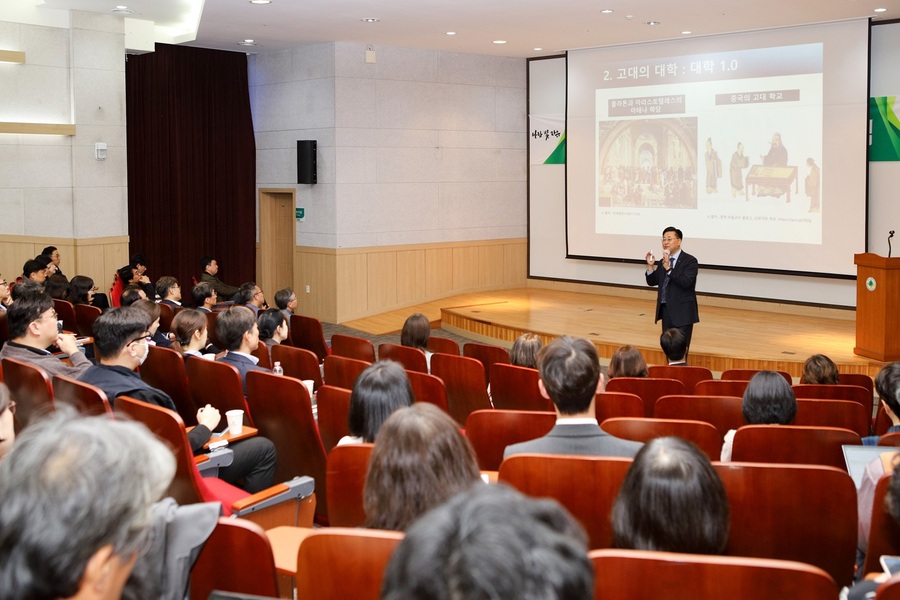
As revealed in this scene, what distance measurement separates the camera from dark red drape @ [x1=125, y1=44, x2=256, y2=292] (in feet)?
40.6

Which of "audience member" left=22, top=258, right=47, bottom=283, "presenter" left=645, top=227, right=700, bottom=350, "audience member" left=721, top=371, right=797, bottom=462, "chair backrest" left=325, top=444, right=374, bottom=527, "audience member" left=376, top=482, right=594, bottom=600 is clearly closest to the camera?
"audience member" left=376, top=482, right=594, bottom=600

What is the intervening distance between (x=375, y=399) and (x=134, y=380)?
1.45 meters

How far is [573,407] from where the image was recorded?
3004 mm

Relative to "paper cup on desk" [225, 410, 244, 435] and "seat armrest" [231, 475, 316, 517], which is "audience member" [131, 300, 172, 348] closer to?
"paper cup on desk" [225, 410, 244, 435]

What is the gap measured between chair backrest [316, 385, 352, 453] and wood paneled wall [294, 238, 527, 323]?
8.27 metres

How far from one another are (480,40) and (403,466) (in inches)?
432

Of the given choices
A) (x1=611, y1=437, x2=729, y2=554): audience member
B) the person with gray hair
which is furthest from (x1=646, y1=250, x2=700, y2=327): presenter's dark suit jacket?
the person with gray hair

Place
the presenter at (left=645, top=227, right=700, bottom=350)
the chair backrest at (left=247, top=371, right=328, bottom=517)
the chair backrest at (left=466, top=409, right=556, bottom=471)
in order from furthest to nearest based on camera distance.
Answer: the presenter at (left=645, top=227, right=700, bottom=350) → the chair backrest at (left=247, top=371, right=328, bottom=517) → the chair backrest at (left=466, top=409, right=556, bottom=471)

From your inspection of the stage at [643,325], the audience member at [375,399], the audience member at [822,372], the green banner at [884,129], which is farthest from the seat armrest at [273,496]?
the green banner at [884,129]

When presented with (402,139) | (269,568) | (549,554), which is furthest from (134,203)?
(549,554)

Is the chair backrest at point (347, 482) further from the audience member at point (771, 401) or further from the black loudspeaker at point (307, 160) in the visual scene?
the black loudspeaker at point (307, 160)

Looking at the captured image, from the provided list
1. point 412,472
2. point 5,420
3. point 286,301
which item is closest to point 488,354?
point 286,301

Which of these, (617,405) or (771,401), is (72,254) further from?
(771,401)

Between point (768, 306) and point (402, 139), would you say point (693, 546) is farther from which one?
point (402, 139)
